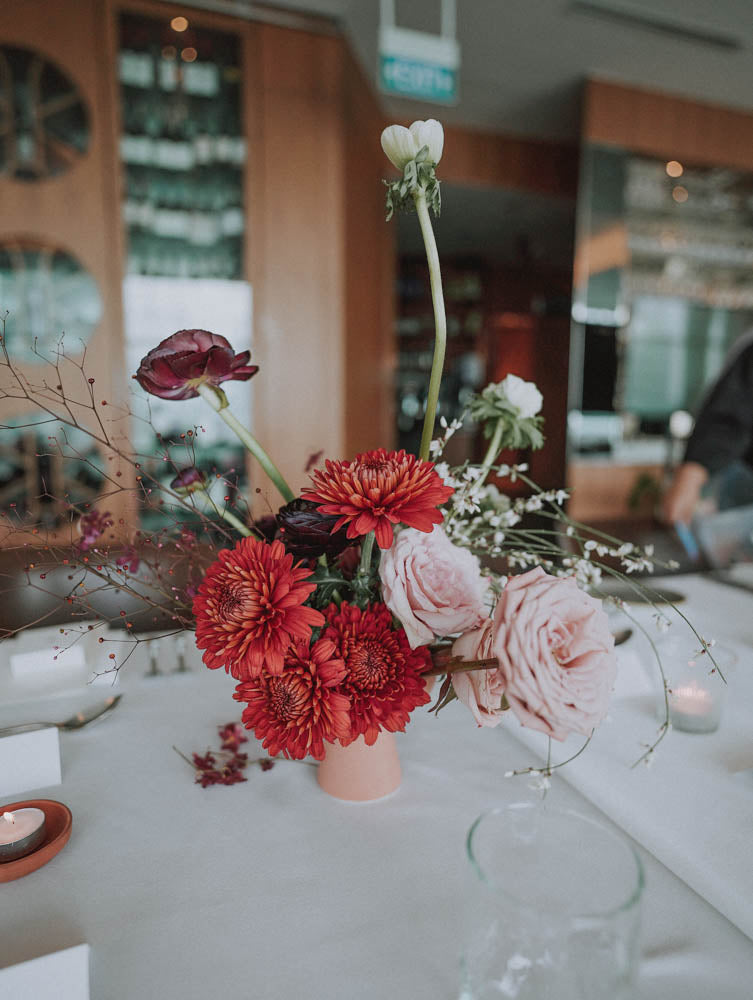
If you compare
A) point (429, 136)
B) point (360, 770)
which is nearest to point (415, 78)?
point (429, 136)

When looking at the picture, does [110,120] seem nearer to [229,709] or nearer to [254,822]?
[229,709]

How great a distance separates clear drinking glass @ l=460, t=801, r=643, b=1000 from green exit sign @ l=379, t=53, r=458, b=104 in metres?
2.56

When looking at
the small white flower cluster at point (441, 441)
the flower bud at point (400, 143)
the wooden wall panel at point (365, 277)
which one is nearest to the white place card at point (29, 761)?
the small white flower cluster at point (441, 441)

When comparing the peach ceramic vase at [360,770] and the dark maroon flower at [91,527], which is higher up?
the dark maroon flower at [91,527]

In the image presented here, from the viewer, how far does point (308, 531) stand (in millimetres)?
550

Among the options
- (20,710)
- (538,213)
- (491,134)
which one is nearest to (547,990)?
(20,710)

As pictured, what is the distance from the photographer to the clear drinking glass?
13.6 inches

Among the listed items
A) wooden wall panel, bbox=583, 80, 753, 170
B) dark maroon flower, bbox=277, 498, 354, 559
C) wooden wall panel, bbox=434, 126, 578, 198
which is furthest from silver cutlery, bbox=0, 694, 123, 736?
wooden wall panel, bbox=434, 126, 578, 198

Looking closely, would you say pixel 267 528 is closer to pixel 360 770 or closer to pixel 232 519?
pixel 232 519

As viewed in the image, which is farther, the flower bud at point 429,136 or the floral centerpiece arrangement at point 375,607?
the flower bud at point 429,136

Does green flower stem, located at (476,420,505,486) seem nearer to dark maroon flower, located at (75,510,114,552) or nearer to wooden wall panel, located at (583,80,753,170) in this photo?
dark maroon flower, located at (75,510,114,552)

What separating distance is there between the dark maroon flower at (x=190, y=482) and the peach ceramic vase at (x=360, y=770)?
11.7 inches

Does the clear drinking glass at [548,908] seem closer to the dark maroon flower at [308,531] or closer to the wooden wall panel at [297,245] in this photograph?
the dark maroon flower at [308,531]

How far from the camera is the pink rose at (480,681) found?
515mm
